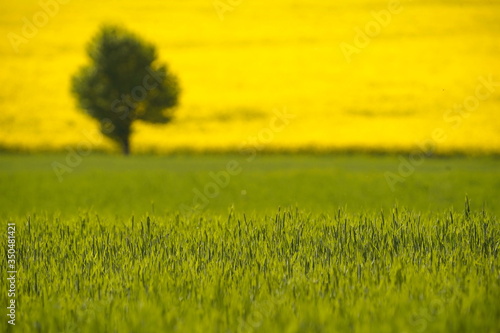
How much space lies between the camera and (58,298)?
18.6 feet

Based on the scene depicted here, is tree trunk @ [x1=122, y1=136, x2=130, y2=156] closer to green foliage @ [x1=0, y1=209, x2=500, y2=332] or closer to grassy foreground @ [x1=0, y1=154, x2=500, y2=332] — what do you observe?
grassy foreground @ [x1=0, y1=154, x2=500, y2=332]

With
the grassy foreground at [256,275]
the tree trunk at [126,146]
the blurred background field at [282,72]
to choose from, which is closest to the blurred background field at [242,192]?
the grassy foreground at [256,275]

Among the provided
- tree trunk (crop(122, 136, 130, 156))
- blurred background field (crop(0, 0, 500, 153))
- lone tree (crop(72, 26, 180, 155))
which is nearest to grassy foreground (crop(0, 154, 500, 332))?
blurred background field (crop(0, 0, 500, 153))

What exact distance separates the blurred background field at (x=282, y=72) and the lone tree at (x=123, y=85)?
3.44ft

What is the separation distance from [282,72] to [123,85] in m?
10.1

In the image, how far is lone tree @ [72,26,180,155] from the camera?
41469mm

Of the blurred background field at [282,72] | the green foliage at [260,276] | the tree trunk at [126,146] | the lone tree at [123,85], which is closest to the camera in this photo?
the green foliage at [260,276]

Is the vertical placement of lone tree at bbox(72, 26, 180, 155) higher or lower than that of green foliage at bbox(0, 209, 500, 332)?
higher

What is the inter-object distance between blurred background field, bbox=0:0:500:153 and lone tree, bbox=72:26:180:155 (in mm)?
1049

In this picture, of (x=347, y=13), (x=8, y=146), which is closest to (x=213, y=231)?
(x=8, y=146)

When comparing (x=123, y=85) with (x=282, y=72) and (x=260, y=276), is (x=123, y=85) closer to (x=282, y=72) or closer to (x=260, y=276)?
(x=282, y=72)

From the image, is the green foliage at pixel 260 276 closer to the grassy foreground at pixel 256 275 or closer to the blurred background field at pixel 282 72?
the grassy foreground at pixel 256 275

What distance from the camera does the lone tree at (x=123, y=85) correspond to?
4147 centimetres

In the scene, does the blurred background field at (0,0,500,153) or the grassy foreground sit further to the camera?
the blurred background field at (0,0,500,153)
